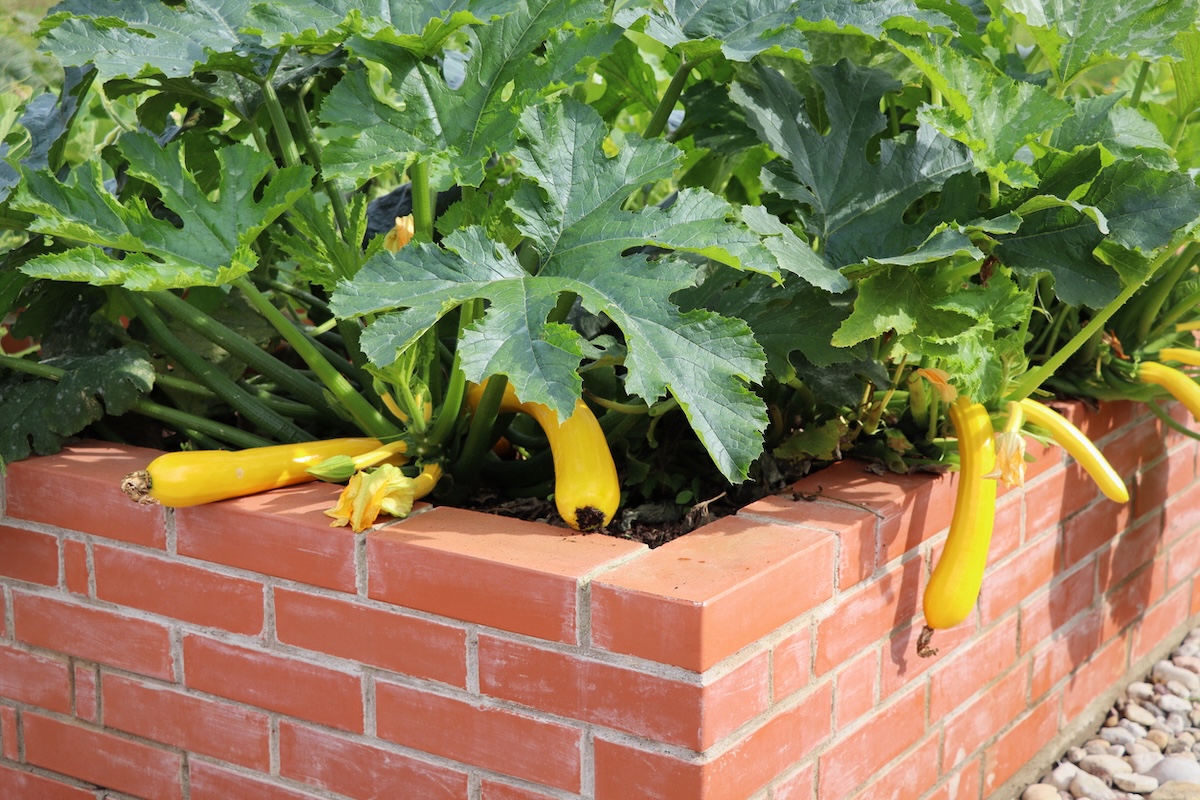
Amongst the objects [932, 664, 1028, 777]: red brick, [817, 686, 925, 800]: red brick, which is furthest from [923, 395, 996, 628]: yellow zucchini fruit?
[932, 664, 1028, 777]: red brick

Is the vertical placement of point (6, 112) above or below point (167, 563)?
above

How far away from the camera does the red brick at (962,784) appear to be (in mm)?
1844

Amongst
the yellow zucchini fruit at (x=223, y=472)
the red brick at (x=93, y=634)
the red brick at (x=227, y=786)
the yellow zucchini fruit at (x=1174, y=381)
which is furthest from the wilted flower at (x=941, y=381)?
the red brick at (x=93, y=634)

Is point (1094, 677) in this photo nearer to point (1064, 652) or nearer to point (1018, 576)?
point (1064, 652)

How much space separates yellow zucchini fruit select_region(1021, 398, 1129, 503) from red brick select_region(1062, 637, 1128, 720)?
651mm

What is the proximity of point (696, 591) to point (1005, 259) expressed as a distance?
67 cm

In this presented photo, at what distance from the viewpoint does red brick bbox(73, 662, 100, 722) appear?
1.75 m

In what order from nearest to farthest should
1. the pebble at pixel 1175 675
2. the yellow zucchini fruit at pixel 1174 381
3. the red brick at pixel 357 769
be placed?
the red brick at pixel 357 769 → the yellow zucchini fruit at pixel 1174 381 → the pebble at pixel 1175 675

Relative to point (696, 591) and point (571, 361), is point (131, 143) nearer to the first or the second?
point (571, 361)

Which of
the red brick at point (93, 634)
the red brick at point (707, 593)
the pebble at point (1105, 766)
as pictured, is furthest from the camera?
the pebble at point (1105, 766)

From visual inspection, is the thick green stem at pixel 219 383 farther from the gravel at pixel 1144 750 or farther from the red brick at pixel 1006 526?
the gravel at pixel 1144 750

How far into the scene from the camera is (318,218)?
1.56 m

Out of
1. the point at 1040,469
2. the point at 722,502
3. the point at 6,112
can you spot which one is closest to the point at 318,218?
the point at 722,502

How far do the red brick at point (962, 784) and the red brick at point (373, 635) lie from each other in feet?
2.63
